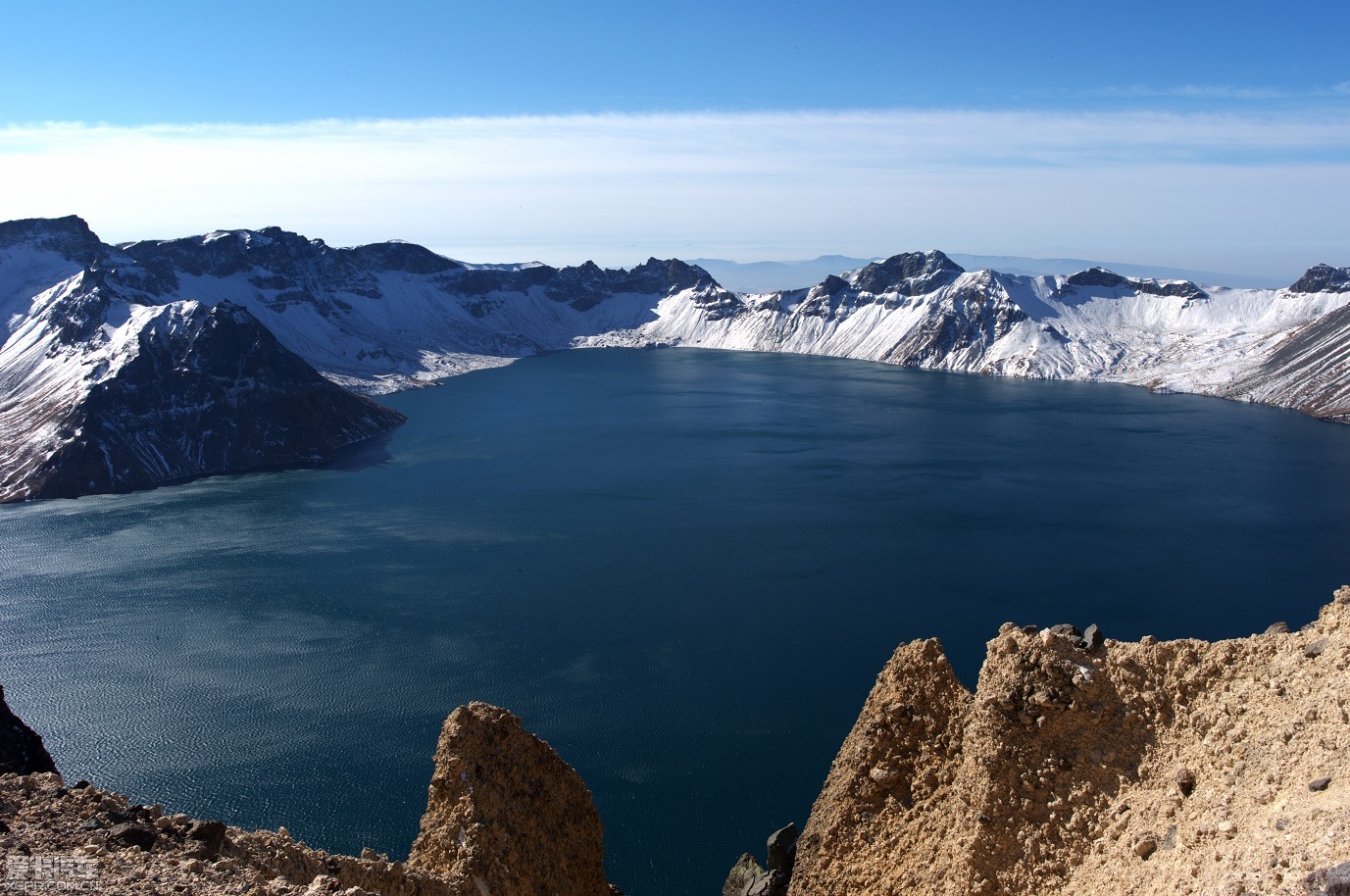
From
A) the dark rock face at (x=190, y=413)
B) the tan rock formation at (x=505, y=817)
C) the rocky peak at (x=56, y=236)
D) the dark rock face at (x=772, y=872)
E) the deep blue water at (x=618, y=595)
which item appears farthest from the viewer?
the rocky peak at (x=56, y=236)

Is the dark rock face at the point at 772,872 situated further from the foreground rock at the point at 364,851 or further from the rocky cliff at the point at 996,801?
the foreground rock at the point at 364,851

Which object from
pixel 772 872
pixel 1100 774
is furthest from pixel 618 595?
pixel 1100 774

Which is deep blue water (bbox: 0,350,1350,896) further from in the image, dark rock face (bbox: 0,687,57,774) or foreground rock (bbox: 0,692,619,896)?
foreground rock (bbox: 0,692,619,896)

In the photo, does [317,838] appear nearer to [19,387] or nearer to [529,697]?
[529,697]

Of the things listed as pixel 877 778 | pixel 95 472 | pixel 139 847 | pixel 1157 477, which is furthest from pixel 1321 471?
pixel 95 472

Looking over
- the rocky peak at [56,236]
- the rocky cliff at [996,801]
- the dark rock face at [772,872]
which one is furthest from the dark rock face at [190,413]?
the dark rock face at [772,872]
